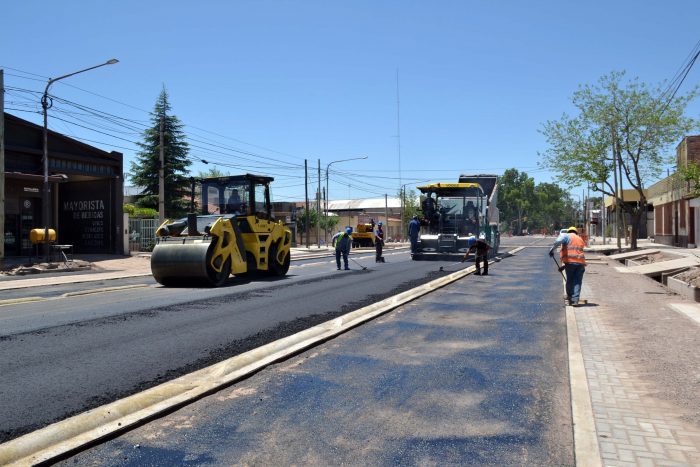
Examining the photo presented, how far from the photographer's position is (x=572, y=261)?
11031mm

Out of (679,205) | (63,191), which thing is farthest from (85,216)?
(679,205)

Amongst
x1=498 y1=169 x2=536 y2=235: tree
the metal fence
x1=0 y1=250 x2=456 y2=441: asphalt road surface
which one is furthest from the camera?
x1=498 y1=169 x2=536 y2=235: tree

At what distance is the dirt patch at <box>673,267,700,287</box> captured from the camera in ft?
49.6

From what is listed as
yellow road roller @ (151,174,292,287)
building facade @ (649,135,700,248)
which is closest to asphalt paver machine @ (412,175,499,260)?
yellow road roller @ (151,174,292,287)

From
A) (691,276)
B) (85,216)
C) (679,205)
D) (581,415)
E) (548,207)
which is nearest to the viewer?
(581,415)

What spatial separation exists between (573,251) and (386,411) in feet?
24.1

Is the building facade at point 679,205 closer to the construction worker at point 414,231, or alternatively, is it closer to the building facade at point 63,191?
the construction worker at point 414,231

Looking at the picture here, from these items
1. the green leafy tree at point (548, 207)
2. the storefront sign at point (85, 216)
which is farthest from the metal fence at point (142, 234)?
the green leafy tree at point (548, 207)

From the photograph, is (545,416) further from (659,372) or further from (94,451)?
(94,451)

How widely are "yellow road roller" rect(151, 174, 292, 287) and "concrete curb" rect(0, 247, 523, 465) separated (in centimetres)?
684

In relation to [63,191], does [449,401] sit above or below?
below

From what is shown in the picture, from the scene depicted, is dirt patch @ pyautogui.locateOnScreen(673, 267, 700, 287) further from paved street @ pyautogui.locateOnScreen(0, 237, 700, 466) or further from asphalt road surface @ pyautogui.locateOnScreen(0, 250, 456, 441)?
asphalt road surface @ pyautogui.locateOnScreen(0, 250, 456, 441)

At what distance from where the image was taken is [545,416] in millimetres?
4859

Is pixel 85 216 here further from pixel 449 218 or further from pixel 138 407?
pixel 138 407
